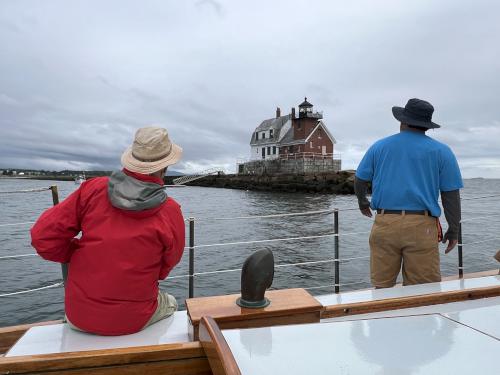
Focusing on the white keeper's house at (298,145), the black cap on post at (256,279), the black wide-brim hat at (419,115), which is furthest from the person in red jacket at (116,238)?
the white keeper's house at (298,145)

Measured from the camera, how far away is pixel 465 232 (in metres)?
15.7

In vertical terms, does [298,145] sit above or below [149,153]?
above

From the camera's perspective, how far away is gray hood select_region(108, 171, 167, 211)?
1813mm

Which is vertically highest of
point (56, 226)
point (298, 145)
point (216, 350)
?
point (298, 145)

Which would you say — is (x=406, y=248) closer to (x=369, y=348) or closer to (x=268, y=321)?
(x=268, y=321)

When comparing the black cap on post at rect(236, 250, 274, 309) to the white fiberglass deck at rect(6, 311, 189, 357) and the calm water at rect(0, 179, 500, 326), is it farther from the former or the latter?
the calm water at rect(0, 179, 500, 326)

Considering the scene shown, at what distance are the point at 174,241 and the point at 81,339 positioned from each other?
62 cm

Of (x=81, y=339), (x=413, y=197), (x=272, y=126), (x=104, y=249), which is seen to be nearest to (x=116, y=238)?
(x=104, y=249)

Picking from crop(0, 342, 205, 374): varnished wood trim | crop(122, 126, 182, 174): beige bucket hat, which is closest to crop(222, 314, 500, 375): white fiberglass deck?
crop(0, 342, 205, 374): varnished wood trim

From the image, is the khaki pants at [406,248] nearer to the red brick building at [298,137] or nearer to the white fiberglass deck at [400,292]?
the white fiberglass deck at [400,292]

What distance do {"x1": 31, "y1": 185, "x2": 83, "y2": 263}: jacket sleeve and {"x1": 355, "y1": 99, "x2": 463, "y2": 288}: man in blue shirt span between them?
2.12 metres

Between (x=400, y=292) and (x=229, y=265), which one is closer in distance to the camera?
(x=400, y=292)

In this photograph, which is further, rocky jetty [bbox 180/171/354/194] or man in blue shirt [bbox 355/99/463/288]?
rocky jetty [bbox 180/171/354/194]

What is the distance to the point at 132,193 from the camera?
1.83 m
